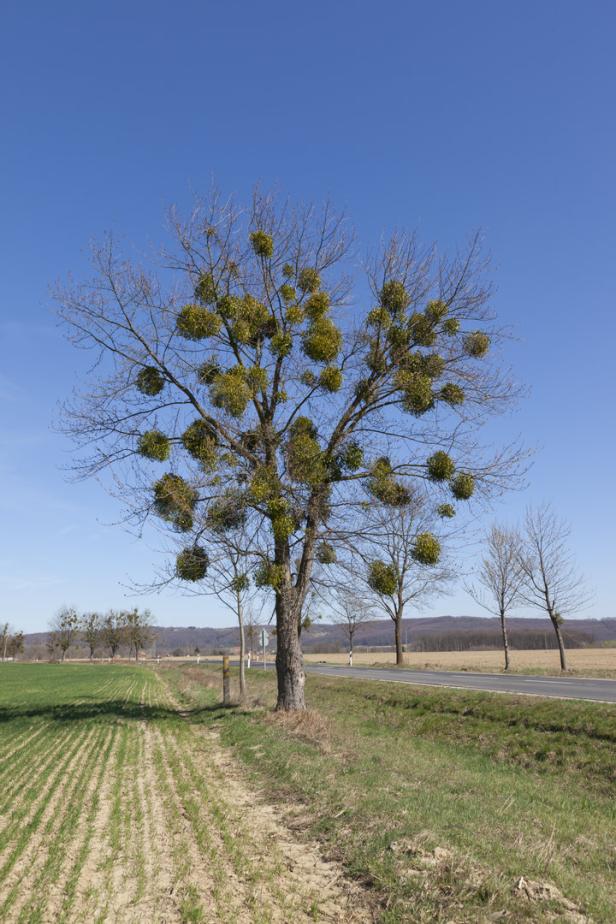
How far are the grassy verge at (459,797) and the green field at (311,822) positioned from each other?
2 centimetres

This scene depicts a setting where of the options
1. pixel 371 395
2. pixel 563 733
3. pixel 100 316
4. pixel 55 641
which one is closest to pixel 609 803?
pixel 563 733

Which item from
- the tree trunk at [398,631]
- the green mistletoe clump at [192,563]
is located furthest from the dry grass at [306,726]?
the tree trunk at [398,631]

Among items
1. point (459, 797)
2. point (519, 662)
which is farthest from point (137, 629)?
point (459, 797)

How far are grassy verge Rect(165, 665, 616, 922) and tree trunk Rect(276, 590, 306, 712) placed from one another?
57 centimetres

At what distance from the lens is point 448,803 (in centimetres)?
684

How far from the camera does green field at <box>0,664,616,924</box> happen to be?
4.39 meters

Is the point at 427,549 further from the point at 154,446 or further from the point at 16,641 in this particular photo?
the point at 16,641

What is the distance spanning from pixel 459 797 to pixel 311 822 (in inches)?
76.0

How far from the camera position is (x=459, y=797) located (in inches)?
285

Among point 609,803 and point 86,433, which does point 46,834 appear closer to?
point 609,803

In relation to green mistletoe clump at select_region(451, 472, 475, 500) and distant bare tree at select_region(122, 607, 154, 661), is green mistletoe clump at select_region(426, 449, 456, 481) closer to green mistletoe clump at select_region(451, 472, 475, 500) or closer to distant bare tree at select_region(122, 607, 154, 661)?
green mistletoe clump at select_region(451, 472, 475, 500)

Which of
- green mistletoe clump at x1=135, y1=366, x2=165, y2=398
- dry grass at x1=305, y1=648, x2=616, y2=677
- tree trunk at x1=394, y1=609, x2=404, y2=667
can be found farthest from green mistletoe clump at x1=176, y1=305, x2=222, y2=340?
tree trunk at x1=394, y1=609, x2=404, y2=667

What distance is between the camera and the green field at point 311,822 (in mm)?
4395

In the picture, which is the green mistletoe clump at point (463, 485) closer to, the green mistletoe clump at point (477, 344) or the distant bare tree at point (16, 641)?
the green mistletoe clump at point (477, 344)
